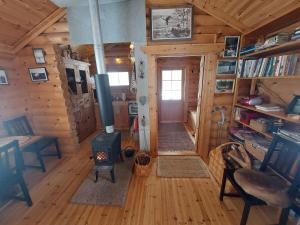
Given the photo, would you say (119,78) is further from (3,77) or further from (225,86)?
(225,86)

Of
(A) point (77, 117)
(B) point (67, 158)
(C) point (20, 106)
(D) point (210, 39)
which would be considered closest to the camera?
(D) point (210, 39)

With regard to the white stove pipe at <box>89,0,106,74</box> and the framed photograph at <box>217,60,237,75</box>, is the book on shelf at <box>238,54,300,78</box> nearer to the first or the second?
the framed photograph at <box>217,60,237,75</box>

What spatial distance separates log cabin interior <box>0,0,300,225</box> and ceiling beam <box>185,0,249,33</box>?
0.01 meters

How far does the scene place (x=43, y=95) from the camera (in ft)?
9.18

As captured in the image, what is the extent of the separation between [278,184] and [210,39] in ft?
6.95

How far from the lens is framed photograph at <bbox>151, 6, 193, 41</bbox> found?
225 centimetres

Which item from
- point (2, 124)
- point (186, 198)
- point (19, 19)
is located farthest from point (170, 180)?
point (19, 19)

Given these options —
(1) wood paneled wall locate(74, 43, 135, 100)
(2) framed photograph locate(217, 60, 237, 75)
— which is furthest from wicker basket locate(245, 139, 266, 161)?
(1) wood paneled wall locate(74, 43, 135, 100)

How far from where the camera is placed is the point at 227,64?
240cm

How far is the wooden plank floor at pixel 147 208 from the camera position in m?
1.62

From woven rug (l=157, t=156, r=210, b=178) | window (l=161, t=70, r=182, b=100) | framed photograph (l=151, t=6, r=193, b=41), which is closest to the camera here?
framed photograph (l=151, t=6, r=193, b=41)

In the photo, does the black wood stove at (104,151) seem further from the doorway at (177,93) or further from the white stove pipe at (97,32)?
the doorway at (177,93)

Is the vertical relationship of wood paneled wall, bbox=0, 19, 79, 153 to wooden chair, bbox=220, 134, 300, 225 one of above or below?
above

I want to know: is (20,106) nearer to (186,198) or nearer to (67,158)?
(67,158)
